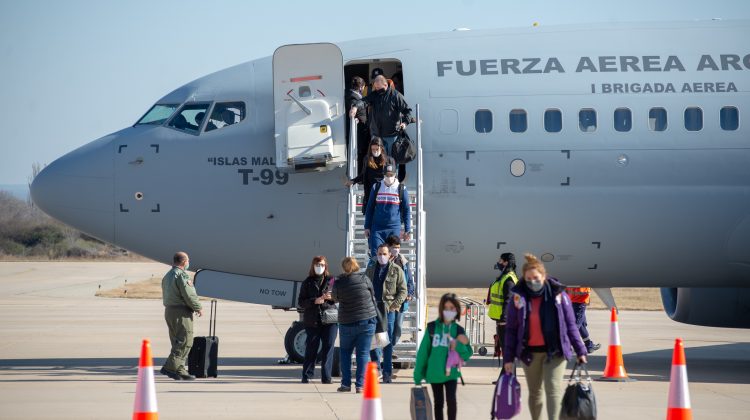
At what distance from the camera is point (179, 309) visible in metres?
16.7

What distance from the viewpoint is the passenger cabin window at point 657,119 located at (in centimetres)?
1847

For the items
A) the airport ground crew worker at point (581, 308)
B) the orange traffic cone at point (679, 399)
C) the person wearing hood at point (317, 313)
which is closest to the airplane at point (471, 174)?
the airport ground crew worker at point (581, 308)

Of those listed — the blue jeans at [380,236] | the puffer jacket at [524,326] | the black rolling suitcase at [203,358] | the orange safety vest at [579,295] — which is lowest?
the black rolling suitcase at [203,358]

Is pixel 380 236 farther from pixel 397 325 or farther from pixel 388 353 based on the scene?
pixel 388 353

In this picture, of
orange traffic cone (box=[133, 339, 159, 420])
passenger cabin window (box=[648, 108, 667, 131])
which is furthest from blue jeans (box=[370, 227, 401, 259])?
orange traffic cone (box=[133, 339, 159, 420])

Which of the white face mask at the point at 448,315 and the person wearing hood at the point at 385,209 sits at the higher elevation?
the person wearing hood at the point at 385,209

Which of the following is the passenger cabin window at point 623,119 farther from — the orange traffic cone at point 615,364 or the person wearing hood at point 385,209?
the person wearing hood at point 385,209

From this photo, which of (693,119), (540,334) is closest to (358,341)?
(540,334)

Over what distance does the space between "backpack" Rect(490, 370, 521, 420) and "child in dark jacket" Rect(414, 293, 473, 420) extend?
1.95 ft

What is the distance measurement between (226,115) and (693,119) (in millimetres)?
7445

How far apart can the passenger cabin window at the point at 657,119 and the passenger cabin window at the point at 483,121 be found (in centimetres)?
253

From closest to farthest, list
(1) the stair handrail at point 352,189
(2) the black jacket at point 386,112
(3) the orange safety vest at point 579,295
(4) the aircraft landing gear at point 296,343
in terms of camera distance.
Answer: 1. (1) the stair handrail at point 352,189
2. (2) the black jacket at point 386,112
3. (4) the aircraft landing gear at point 296,343
4. (3) the orange safety vest at point 579,295

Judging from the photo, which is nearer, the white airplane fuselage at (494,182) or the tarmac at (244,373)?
the tarmac at (244,373)

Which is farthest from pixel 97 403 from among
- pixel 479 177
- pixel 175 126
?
pixel 479 177
